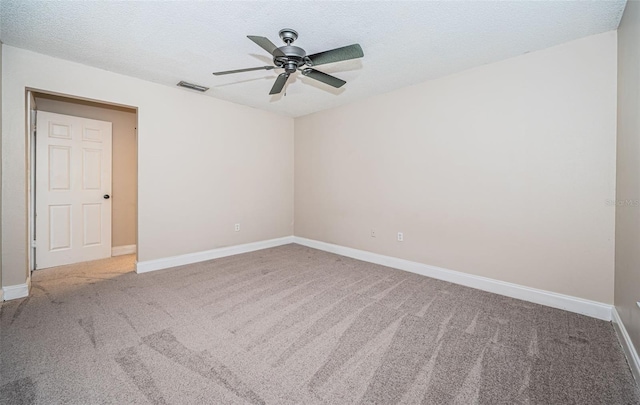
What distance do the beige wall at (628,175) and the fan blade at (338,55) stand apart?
1.79 meters

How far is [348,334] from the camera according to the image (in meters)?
2.09

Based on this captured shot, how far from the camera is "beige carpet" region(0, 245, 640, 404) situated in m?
1.50

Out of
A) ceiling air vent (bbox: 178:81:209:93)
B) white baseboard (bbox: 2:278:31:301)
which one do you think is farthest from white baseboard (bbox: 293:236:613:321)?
white baseboard (bbox: 2:278:31:301)

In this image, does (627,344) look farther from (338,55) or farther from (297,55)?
(297,55)

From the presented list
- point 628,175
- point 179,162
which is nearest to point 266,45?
point 179,162

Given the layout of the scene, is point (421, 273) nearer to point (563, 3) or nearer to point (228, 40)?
point (563, 3)

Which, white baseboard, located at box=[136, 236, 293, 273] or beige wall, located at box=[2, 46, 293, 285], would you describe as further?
white baseboard, located at box=[136, 236, 293, 273]

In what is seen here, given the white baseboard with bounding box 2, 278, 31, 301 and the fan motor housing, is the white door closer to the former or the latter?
the white baseboard with bounding box 2, 278, 31, 301

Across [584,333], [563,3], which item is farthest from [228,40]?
[584,333]

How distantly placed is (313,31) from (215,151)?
8.48ft

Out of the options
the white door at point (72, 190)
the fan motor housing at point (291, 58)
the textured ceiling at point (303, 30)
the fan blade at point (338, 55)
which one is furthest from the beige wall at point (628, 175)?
the white door at point (72, 190)

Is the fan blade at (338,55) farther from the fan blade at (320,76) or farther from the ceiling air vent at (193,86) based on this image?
the ceiling air vent at (193,86)

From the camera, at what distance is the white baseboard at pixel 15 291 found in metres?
2.66

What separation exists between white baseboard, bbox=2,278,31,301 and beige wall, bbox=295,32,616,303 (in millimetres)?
3961
